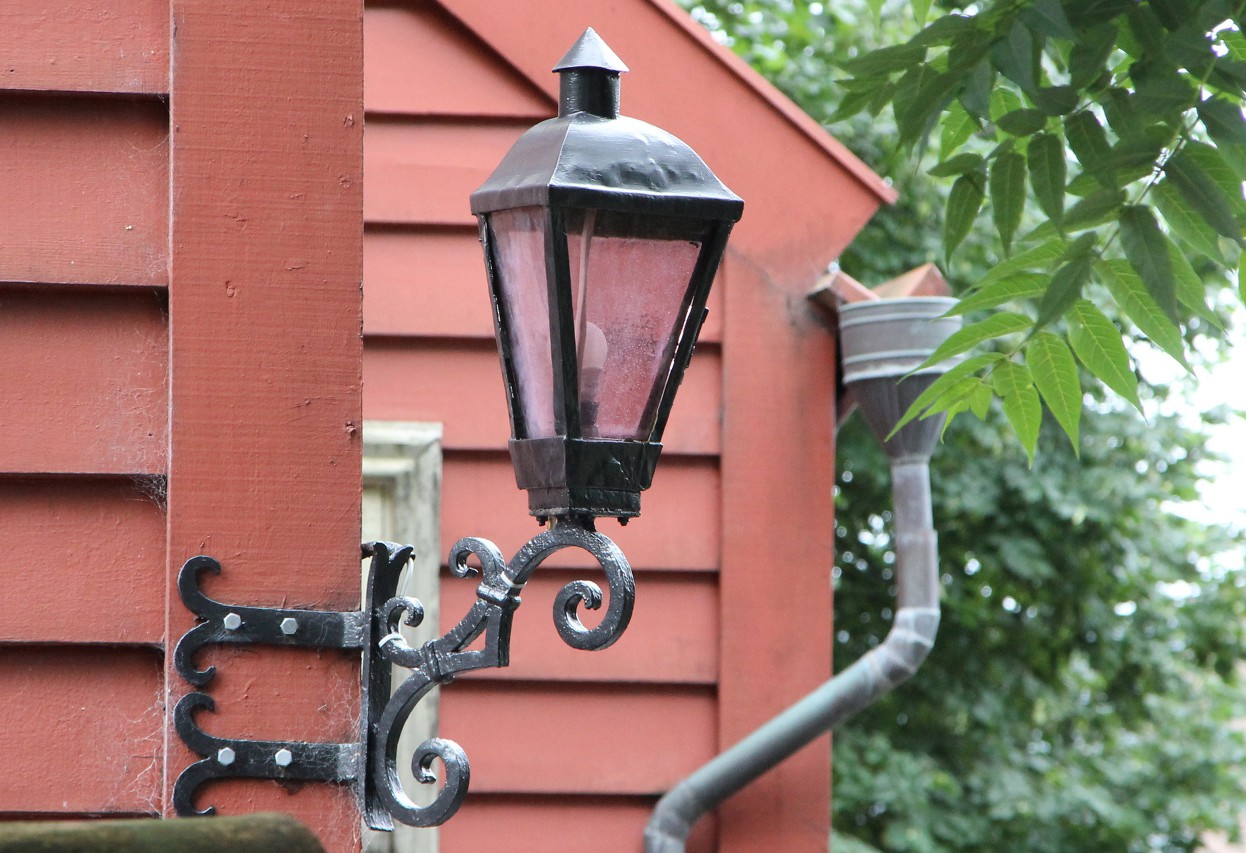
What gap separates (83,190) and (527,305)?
508mm

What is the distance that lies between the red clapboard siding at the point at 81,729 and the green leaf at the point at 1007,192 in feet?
4.13

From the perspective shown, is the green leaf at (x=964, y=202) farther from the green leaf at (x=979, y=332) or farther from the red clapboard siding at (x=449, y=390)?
the red clapboard siding at (x=449, y=390)

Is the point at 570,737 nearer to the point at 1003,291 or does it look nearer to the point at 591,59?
the point at 1003,291

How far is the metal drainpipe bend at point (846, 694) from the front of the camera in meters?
2.63

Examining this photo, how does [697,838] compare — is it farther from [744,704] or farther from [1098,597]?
[1098,597]

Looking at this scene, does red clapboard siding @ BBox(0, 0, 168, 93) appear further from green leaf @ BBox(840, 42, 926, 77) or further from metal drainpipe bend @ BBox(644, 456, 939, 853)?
metal drainpipe bend @ BBox(644, 456, 939, 853)

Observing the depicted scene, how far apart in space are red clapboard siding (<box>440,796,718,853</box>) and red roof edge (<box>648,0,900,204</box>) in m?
1.28

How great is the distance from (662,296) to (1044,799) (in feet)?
19.1

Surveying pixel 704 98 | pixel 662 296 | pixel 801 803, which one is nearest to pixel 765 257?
pixel 704 98

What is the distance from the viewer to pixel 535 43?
8.97 feet

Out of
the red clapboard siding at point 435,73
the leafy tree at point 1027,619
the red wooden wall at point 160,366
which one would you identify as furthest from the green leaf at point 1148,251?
the leafy tree at point 1027,619

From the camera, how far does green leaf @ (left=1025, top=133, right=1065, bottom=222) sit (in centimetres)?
187

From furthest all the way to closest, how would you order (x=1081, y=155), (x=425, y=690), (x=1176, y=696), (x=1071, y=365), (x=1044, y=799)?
1. (x=1176, y=696)
2. (x=1044, y=799)
3. (x=1071, y=365)
4. (x=1081, y=155)
5. (x=425, y=690)

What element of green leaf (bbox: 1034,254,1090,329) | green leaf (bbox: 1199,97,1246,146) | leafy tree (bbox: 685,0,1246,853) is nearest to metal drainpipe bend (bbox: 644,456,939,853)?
green leaf (bbox: 1034,254,1090,329)
